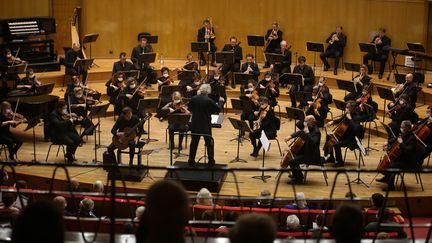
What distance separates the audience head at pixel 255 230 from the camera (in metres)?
4.19

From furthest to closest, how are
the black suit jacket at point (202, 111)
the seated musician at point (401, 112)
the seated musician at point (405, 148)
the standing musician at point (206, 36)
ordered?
1. the standing musician at point (206, 36)
2. the seated musician at point (401, 112)
3. the black suit jacket at point (202, 111)
4. the seated musician at point (405, 148)

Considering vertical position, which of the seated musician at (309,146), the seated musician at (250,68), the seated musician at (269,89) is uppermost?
the seated musician at (250,68)

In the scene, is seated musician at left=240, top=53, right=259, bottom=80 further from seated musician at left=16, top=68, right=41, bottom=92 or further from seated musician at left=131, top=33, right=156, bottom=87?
seated musician at left=16, top=68, right=41, bottom=92

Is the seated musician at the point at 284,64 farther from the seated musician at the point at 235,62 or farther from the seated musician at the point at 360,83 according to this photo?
the seated musician at the point at 360,83

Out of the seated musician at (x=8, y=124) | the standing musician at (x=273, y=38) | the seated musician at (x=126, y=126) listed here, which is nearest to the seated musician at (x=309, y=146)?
the seated musician at (x=126, y=126)

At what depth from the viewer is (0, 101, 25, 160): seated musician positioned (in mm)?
14258

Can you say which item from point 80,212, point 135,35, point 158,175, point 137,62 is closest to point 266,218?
point 80,212

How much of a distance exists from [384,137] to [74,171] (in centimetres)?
689

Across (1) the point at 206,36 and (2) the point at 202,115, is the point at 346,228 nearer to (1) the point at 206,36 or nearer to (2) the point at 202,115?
(2) the point at 202,115

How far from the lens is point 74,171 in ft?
46.8

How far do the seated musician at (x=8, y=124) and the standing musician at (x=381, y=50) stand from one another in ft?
32.6

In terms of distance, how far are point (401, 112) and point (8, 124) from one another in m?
7.75

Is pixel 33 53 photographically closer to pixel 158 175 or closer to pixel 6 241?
pixel 158 175

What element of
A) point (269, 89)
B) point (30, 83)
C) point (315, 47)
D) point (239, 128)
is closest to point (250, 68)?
point (269, 89)
